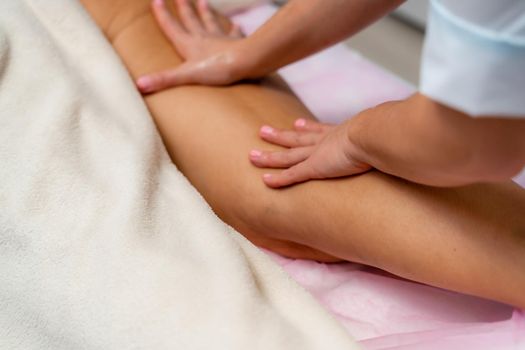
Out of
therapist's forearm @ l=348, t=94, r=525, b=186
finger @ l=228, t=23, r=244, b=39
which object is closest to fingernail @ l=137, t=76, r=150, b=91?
finger @ l=228, t=23, r=244, b=39

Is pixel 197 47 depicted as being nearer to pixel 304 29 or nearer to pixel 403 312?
pixel 304 29

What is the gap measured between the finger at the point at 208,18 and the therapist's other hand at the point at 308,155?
33cm

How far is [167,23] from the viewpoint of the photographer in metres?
1.17

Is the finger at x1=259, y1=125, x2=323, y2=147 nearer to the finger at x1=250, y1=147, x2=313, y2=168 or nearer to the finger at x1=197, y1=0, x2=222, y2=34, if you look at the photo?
the finger at x1=250, y1=147, x2=313, y2=168

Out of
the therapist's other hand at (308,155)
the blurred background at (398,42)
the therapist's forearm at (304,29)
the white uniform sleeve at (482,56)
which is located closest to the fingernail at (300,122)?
the therapist's other hand at (308,155)

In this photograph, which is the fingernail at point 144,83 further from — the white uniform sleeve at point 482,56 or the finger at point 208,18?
the white uniform sleeve at point 482,56

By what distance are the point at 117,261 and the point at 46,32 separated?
466 mm

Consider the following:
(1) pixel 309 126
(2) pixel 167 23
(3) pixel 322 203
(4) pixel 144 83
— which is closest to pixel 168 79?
(4) pixel 144 83

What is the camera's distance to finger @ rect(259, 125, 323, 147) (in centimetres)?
91

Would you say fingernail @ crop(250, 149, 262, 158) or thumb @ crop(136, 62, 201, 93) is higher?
thumb @ crop(136, 62, 201, 93)

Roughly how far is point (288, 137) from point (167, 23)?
0.37m

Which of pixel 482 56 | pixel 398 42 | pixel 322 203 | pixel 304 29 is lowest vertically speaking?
pixel 398 42

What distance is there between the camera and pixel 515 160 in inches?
20.9

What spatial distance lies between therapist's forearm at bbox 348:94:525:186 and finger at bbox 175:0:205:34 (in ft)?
1.86
